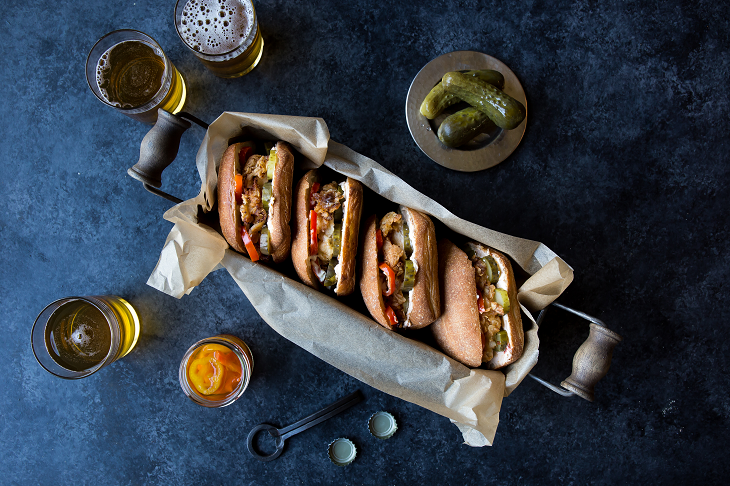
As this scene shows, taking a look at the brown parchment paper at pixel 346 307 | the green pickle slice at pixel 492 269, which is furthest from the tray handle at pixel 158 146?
the green pickle slice at pixel 492 269

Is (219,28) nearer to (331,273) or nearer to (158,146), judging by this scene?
(158,146)

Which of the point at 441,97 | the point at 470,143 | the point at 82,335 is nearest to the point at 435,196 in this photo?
the point at 470,143

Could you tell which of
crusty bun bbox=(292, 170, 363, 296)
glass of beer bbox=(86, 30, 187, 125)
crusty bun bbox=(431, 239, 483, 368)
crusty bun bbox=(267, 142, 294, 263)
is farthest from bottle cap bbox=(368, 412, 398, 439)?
glass of beer bbox=(86, 30, 187, 125)

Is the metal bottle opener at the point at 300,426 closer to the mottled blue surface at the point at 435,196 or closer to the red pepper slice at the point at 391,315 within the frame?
the mottled blue surface at the point at 435,196

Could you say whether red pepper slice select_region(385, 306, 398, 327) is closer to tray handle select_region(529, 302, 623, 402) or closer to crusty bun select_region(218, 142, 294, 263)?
crusty bun select_region(218, 142, 294, 263)

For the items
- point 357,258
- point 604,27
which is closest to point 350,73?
point 357,258

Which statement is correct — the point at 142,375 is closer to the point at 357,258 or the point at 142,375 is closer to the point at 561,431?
the point at 357,258
